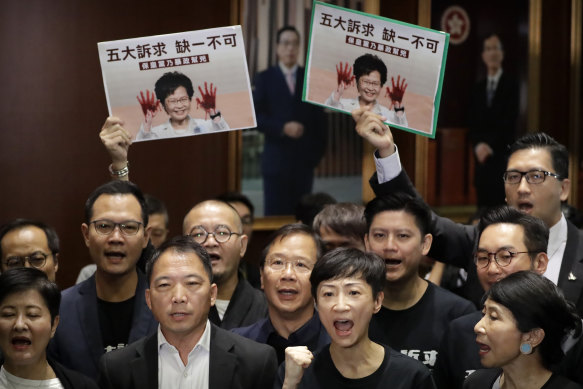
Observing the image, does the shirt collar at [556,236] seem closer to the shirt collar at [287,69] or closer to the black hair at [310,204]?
the black hair at [310,204]

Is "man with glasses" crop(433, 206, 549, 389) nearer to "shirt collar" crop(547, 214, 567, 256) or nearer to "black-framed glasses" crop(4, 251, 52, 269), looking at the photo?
"shirt collar" crop(547, 214, 567, 256)

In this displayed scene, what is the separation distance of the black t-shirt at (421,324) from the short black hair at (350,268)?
14.1 inches

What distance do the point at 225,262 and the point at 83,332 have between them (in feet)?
2.16

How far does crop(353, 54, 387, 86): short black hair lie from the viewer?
3742 mm

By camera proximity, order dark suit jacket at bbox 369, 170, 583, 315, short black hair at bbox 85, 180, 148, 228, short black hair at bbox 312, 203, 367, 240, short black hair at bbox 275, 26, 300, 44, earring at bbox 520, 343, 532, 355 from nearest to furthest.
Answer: earring at bbox 520, 343, 532, 355, dark suit jacket at bbox 369, 170, 583, 315, short black hair at bbox 85, 180, 148, 228, short black hair at bbox 312, 203, 367, 240, short black hair at bbox 275, 26, 300, 44

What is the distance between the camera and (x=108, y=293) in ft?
11.8

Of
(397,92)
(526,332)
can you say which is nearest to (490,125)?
(397,92)

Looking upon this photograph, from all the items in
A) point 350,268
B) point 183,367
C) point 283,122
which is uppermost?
point 283,122

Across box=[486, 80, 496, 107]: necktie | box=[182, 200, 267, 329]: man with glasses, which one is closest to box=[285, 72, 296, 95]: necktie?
box=[486, 80, 496, 107]: necktie

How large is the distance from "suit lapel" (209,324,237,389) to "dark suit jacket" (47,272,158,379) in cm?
43

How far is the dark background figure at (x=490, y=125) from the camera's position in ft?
21.4

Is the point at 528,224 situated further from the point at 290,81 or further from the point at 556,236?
the point at 290,81

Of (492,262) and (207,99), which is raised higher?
(207,99)

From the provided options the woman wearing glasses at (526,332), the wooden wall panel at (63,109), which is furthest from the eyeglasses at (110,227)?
the wooden wall panel at (63,109)
